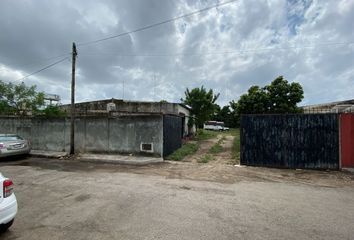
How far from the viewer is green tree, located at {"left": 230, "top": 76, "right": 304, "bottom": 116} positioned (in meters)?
19.7

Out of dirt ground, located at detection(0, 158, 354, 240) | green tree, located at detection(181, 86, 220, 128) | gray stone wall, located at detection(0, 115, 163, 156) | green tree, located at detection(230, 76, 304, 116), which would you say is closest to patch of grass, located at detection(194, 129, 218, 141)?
green tree, located at detection(181, 86, 220, 128)

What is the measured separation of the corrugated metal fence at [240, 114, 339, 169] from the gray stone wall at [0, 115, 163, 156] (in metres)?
4.55

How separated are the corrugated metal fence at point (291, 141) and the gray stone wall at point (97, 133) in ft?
14.9

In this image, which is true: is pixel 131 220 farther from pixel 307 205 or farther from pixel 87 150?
pixel 87 150

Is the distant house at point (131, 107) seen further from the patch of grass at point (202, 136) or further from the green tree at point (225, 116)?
the green tree at point (225, 116)

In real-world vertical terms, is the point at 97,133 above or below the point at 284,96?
below

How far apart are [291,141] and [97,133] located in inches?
408

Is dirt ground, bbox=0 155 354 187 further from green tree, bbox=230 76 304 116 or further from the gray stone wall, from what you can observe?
green tree, bbox=230 76 304 116

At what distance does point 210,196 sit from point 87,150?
10047 millimetres

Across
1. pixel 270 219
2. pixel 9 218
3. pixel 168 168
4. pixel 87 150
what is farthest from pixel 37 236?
pixel 87 150

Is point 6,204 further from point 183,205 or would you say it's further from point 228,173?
point 228,173

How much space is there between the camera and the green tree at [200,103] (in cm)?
2622

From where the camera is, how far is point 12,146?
1148 centimetres

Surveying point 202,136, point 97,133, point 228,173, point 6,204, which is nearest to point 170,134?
point 97,133
